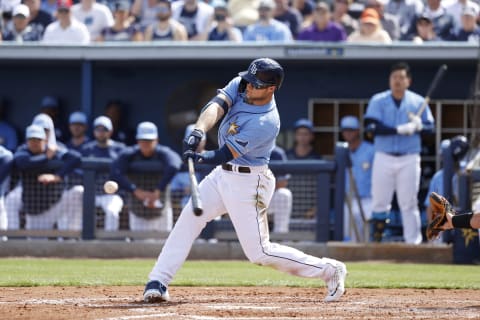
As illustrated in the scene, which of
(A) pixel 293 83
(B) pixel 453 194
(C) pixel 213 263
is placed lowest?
(C) pixel 213 263

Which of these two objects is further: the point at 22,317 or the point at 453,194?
the point at 453,194

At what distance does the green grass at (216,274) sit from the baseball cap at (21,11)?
13.7ft

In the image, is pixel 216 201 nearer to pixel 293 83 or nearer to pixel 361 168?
pixel 361 168

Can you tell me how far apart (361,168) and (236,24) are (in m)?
3.20

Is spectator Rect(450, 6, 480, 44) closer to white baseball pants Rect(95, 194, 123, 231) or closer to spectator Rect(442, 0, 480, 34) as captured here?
spectator Rect(442, 0, 480, 34)

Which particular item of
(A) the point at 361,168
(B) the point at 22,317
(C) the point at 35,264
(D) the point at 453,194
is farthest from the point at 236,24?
(B) the point at 22,317

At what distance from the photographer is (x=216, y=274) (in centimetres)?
945

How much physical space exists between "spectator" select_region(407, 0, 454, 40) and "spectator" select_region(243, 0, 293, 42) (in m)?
1.60

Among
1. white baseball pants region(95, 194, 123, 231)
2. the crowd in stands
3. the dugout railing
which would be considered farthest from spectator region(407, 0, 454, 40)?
white baseball pants region(95, 194, 123, 231)

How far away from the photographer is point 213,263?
1094 cm

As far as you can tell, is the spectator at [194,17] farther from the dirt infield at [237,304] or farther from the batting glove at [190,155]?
A: the batting glove at [190,155]

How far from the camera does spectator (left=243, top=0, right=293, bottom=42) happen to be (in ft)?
44.6

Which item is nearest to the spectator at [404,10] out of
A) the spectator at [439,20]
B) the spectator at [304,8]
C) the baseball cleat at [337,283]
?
the spectator at [439,20]

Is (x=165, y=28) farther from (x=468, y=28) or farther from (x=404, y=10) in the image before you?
(x=468, y=28)
